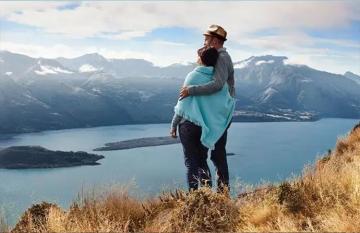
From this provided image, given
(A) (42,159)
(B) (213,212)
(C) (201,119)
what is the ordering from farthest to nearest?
1. (A) (42,159)
2. (C) (201,119)
3. (B) (213,212)

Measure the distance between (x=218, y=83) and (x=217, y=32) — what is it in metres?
0.68

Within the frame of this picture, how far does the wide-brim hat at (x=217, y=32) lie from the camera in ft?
20.3

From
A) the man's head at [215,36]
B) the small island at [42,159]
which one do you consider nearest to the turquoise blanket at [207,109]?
the man's head at [215,36]

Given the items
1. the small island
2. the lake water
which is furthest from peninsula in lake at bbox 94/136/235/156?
the small island

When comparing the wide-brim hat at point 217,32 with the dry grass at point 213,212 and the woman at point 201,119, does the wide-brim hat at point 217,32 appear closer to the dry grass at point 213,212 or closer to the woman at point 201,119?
the woman at point 201,119

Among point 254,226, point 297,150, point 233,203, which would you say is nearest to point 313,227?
point 254,226

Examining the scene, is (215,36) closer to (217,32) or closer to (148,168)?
(217,32)

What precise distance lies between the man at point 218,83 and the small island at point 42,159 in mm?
140541

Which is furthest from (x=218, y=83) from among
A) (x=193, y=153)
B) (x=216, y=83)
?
(x=193, y=153)

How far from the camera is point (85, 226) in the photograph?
438 cm

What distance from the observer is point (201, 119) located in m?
6.02

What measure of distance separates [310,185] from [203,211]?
1.64 m

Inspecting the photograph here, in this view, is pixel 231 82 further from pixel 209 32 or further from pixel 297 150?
pixel 297 150

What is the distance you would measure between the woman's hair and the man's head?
0.12 metres
